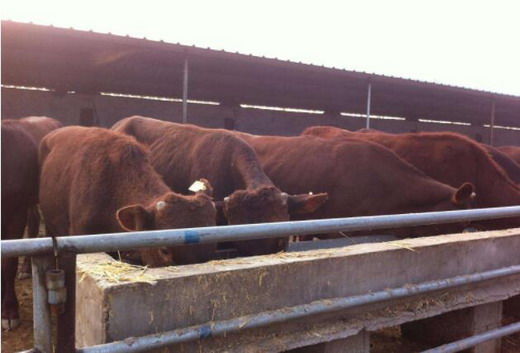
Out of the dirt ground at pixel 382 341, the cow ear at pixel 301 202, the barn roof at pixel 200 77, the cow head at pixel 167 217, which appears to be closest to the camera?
the cow head at pixel 167 217

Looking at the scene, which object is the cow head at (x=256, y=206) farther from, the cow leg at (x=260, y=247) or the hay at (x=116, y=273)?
the hay at (x=116, y=273)

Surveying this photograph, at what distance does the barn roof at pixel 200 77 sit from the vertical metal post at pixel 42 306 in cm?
856

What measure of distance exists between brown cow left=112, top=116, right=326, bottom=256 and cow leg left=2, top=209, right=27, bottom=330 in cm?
172

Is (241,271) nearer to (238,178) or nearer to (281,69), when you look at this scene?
(238,178)

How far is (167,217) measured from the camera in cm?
360

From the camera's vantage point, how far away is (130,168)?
173 inches

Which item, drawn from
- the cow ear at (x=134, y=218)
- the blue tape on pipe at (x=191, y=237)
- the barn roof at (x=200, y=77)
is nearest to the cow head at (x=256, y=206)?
the cow ear at (x=134, y=218)

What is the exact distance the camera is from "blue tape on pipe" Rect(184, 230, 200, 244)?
6.36ft

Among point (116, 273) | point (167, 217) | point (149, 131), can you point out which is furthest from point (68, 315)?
point (149, 131)

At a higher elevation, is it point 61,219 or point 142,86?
point 142,86

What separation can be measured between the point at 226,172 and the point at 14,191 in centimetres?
238

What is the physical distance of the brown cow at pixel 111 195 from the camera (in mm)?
3584

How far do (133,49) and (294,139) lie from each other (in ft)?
18.2

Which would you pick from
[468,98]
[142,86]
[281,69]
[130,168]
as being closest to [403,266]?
[130,168]
